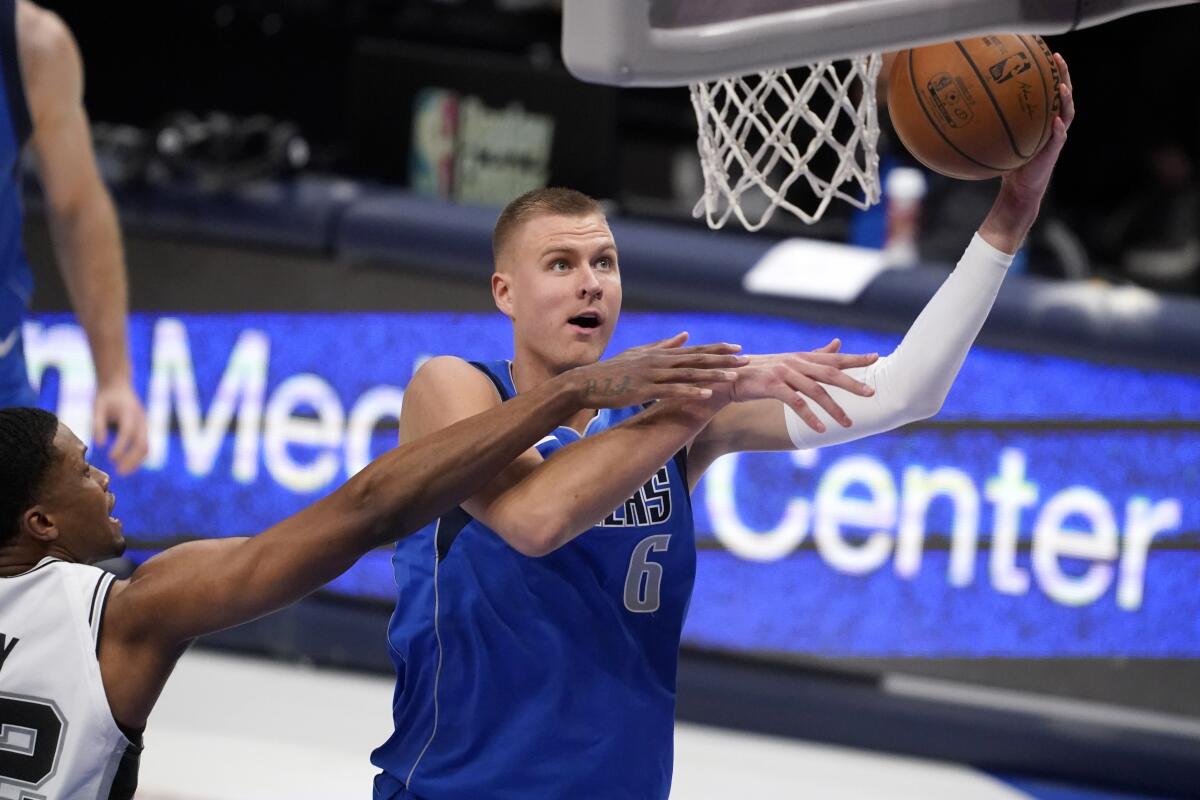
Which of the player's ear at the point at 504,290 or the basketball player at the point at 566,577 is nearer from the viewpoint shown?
the basketball player at the point at 566,577

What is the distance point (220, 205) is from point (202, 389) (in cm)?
69

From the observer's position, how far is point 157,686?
280cm

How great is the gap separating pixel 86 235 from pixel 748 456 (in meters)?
2.26

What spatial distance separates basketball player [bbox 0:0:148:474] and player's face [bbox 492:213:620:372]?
177 cm

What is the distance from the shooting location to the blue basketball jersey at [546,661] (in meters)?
3.14

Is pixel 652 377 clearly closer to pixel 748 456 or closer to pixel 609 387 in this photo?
pixel 609 387

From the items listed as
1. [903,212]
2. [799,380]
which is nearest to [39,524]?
[799,380]

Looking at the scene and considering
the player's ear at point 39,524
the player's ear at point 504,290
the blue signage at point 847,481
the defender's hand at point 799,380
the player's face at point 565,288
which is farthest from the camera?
the blue signage at point 847,481

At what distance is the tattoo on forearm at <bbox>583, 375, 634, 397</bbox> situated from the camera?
2.91 meters

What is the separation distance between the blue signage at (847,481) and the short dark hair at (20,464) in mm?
3225

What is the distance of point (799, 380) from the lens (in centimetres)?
303

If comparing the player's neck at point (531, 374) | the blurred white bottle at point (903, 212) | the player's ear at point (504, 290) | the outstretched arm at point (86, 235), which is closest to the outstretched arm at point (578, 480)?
the player's neck at point (531, 374)

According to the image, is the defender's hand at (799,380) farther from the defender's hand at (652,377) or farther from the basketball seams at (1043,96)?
the basketball seams at (1043,96)

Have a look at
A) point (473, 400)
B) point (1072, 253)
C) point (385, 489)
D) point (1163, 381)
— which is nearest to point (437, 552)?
point (473, 400)
